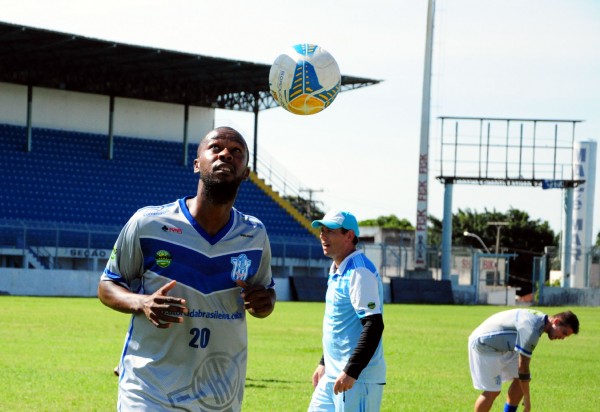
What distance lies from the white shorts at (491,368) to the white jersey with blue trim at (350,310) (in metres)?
3.86

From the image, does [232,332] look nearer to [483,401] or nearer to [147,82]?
[483,401]

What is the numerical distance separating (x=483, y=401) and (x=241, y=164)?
267 inches

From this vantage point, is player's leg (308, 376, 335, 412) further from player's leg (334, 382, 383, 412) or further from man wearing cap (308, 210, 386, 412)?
player's leg (334, 382, 383, 412)

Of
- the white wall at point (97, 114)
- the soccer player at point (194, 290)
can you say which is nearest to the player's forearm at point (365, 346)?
the soccer player at point (194, 290)

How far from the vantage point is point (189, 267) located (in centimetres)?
525

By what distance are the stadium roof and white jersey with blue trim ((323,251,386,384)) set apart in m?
37.7

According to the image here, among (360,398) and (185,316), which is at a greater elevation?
(185,316)

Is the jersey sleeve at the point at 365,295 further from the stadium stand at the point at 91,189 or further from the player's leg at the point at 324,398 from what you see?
the stadium stand at the point at 91,189

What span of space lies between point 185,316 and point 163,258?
0.98 feet

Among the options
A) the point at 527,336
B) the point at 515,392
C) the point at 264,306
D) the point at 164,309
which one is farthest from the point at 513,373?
the point at 164,309

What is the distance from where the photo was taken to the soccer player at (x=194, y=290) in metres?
5.18

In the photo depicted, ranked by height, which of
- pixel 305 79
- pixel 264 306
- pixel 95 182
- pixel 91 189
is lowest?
pixel 264 306

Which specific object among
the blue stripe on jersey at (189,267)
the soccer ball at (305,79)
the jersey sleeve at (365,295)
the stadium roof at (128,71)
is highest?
the stadium roof at (128,71)

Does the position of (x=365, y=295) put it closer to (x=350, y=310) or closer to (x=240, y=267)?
(x=350, y=310)
